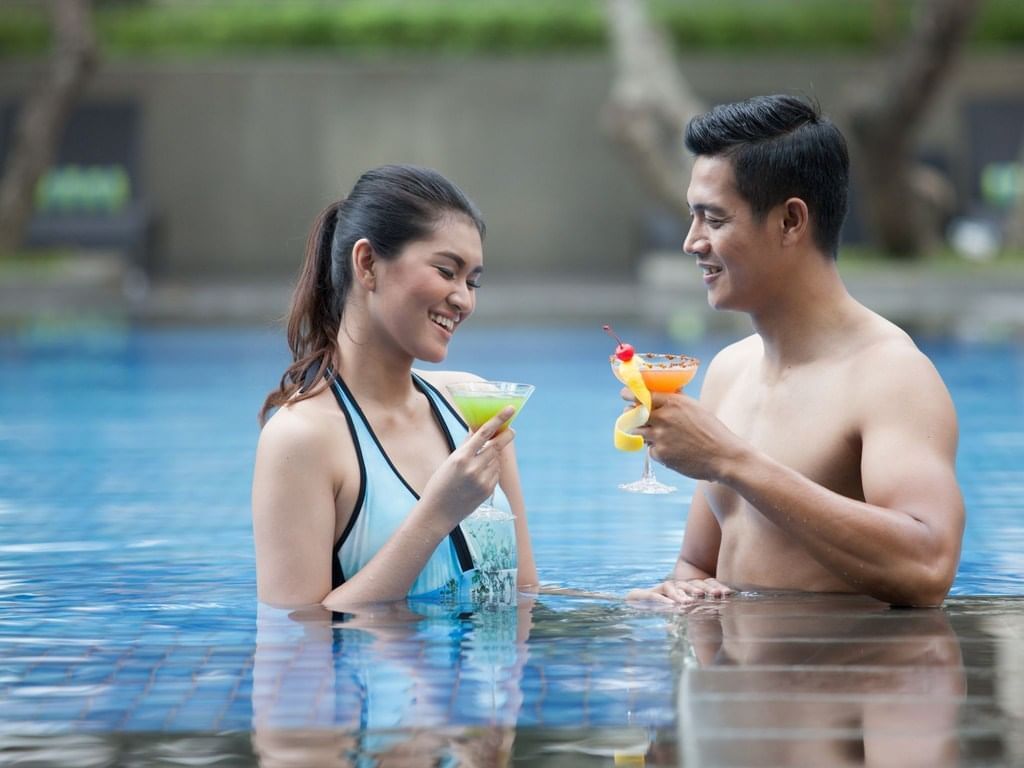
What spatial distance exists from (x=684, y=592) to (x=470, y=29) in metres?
20.1

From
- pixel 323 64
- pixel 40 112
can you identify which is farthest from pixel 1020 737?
pixel 323 64

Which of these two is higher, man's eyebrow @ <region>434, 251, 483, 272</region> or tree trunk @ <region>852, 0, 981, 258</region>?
tree trunk @ <region>852, 0, 981, 258</region>

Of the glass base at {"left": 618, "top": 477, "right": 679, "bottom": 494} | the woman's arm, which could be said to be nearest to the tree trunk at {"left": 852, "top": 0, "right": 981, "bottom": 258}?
the woman's arm

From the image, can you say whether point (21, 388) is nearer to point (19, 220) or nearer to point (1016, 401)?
point (1016, 401)

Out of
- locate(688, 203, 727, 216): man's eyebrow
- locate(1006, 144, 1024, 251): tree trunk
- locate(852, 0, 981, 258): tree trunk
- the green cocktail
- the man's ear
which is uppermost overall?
locate(852, 0, 981, 258): tree trunk

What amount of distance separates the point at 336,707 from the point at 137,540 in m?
3.35

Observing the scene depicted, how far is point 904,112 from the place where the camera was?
16.7 m

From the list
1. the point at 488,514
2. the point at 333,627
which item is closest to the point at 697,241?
the point at 488,514

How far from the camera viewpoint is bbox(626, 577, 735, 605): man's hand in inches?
158

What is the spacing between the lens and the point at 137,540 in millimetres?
6426

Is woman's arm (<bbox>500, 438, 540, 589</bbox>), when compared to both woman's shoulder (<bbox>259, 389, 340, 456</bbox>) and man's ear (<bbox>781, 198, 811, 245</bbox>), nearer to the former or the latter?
woman's shoulder (<bbox>259, 389, 340, 456</bbox>)

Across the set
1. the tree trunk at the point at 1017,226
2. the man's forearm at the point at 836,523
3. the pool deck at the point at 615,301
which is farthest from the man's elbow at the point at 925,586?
the tree trunk at the point at 1017,226

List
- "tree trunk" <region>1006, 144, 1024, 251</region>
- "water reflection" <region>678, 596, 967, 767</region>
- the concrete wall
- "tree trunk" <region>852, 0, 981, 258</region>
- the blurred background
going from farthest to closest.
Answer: the concrete wall < the blurred background < "tree trunk" <region>1006, 144, 1024, 251</region> < "tree trunk" <region>852, 0, 981, 258</region> < "water reflection" <region>678, 596, 967, 767</region>

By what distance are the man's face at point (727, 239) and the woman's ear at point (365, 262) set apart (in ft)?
2.27
